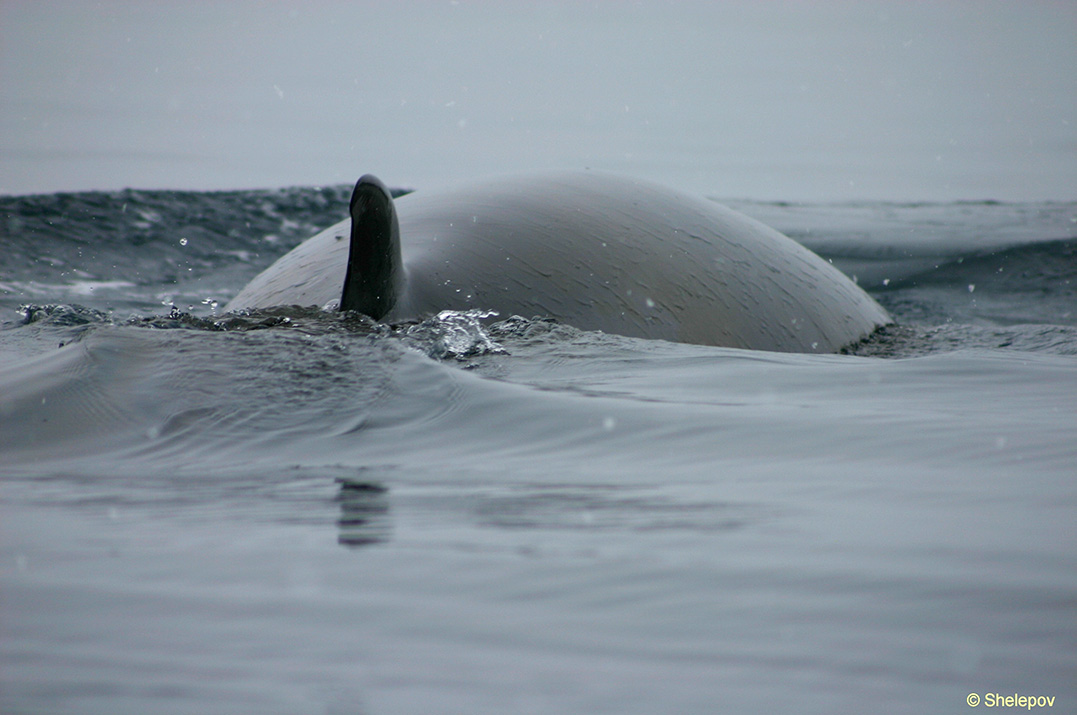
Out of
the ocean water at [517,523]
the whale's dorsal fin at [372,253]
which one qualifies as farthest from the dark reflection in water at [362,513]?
the whale's dorsal fin at [372,253]

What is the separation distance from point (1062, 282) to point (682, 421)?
9.01 metres

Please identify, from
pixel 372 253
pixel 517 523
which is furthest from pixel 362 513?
pixel 372 253

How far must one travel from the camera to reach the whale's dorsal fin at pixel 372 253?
332 cm

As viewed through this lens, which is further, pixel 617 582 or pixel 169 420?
pixel 169 420

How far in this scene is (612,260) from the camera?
4.08 metres

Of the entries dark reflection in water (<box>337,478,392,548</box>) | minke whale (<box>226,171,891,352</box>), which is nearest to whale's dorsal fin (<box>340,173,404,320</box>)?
minke whale (<box>226,171,891,352</box>)

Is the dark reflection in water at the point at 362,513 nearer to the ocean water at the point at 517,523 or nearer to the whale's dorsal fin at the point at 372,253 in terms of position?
the ocean water at the point at 517,523

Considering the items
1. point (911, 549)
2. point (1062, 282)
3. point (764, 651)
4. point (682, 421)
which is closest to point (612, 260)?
point (682, 421)

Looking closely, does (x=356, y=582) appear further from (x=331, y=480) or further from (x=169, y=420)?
(x=169, y=420)

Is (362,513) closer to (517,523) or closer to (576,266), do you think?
(517,523)

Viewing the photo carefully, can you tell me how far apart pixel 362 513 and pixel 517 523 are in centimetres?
27

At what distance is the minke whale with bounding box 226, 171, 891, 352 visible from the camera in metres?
3.68

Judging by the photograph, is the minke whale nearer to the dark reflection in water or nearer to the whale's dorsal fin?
the whale's dorsal fin

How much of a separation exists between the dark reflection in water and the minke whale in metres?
1.33
